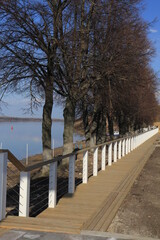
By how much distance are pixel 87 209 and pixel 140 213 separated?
974 mm

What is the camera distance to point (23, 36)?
1145 centimetres

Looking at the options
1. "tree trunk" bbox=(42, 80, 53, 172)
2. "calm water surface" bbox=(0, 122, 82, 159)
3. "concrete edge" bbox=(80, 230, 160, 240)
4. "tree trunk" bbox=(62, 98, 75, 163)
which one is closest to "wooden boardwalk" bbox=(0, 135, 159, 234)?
"concrete edge" bbox=(80, 230, 160, 240)

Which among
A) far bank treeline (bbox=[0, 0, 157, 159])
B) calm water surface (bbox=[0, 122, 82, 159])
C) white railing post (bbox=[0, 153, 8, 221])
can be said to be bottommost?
calm water surface (bbox=[0, 122, 82, 159])

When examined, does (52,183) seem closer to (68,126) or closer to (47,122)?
(47,122)

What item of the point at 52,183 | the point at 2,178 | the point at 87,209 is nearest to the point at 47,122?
the point at 52,183

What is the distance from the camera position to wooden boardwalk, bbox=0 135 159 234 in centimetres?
474

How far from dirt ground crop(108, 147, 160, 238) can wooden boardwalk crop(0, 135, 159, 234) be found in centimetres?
15

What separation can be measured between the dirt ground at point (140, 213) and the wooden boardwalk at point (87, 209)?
0.15 meters

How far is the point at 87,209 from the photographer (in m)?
6.32

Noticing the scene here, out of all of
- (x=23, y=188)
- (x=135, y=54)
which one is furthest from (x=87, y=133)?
(x=23, y=188)

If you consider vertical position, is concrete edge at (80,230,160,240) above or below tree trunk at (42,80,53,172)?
below

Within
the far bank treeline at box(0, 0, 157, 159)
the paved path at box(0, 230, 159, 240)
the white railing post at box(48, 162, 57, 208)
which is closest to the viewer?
the paved path at box(0, 230, 159, 240)

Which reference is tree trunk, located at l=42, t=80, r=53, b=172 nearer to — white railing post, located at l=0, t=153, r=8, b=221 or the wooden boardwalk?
the wooden boardwalk

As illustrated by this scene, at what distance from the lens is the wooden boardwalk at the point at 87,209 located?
474cm
